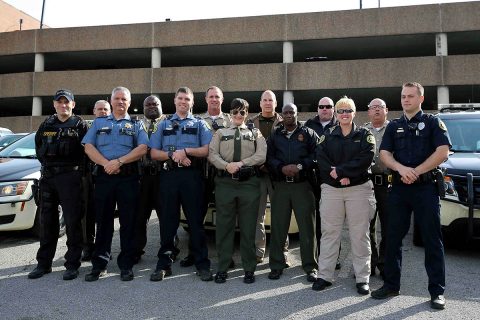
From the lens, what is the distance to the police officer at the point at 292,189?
162 inches

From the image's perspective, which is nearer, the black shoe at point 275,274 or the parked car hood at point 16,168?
the black shoe at point 275,274

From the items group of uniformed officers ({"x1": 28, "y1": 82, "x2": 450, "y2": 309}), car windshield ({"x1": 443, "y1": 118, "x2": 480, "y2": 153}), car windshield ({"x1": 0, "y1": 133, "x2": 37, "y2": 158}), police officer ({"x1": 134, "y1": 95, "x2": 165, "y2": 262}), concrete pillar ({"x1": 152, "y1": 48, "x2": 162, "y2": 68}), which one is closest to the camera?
group of uniformed officers ({"x1": 28, "y1": 82, "x2": 450, "y2": 309})

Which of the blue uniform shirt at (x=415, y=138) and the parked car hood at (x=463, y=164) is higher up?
the blue uniform shirt at (x=415, y=138)

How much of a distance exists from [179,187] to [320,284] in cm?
172

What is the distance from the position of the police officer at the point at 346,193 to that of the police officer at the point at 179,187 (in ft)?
4.04

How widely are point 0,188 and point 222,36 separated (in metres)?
18.1

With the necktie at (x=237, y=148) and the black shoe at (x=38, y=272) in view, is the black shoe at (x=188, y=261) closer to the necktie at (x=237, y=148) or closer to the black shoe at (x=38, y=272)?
the necktie at (x=237, y=148)

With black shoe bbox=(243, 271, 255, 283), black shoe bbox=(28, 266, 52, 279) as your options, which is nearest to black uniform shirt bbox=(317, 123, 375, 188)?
black shoe bbox=(243, 271, 255, 283)

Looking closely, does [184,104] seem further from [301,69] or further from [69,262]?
[301,69]

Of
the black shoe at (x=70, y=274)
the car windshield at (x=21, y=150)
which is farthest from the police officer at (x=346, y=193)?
the car windshield at (x=21, y=150)

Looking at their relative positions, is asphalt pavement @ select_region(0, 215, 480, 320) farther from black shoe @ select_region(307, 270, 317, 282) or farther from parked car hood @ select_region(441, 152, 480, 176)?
parked car hood @ select_region(441, 152, 480, 176)

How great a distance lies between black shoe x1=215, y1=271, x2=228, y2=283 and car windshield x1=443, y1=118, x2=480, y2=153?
3.54 m

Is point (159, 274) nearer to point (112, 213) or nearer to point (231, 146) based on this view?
point (112, 213)

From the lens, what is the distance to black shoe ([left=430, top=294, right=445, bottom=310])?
10.7 ft
